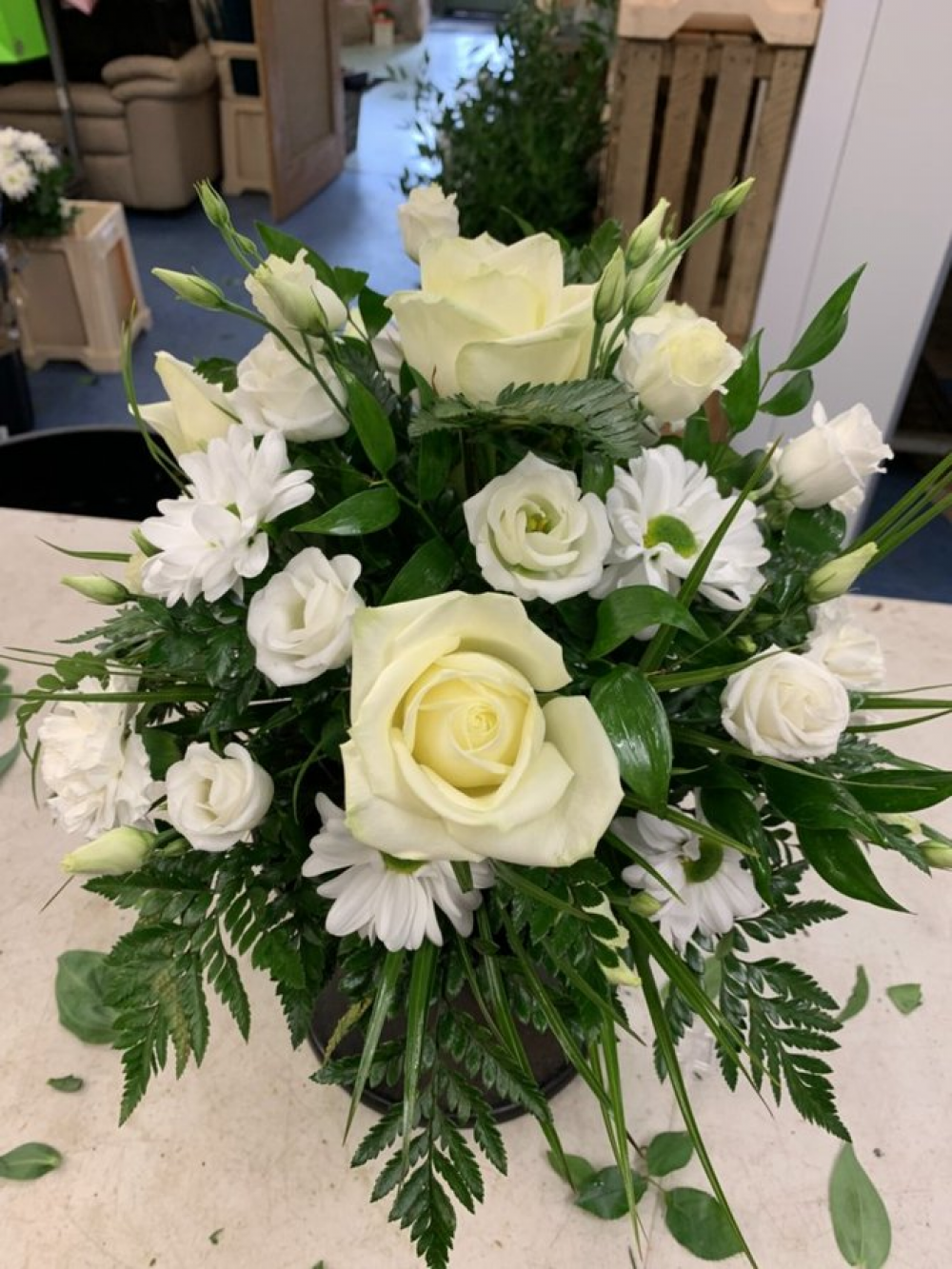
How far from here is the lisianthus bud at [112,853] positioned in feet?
1.55

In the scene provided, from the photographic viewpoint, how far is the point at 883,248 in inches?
76.2

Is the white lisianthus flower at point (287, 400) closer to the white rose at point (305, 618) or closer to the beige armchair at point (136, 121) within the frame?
the white rose at point (305, 618)

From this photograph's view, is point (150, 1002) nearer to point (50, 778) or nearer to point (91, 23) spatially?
point (50, 778)

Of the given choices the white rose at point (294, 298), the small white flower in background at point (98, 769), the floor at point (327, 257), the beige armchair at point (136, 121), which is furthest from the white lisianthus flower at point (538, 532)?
the beige armchair at point (136, 121)

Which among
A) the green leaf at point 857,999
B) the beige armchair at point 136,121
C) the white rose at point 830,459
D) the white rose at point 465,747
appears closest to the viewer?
the white rose at point 465,747

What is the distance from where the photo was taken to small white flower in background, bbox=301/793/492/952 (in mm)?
468

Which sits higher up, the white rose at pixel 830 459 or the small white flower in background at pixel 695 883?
the white rose at pixel 830 459

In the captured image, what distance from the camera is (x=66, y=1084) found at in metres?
0.68

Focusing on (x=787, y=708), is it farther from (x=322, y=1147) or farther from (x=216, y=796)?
(x=322, y=1147)

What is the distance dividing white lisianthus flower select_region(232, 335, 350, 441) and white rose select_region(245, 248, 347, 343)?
0.05 ft

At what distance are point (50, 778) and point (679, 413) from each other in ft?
1.20

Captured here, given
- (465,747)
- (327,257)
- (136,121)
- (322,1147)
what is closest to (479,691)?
(465,747)

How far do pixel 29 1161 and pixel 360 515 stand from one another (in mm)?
488

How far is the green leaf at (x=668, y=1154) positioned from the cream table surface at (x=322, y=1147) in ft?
0.04
